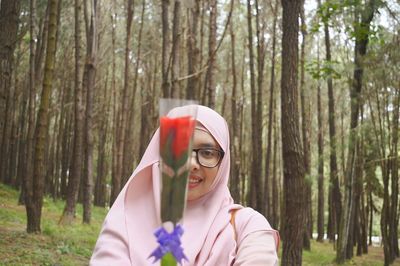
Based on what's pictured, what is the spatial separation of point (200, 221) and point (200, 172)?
0.55ft

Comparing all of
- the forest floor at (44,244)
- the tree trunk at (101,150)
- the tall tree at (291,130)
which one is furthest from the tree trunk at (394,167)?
the tree trunk at (101,150)

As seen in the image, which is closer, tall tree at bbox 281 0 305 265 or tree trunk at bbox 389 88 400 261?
tall tree at bbox 281 0 305 265

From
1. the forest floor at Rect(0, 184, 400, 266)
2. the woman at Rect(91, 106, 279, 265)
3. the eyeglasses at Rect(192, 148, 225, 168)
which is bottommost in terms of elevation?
the forest floor at Rect(0, 184, 400, 266)

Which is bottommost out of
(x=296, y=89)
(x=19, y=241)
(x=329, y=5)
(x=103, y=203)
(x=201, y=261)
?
(x=103, y=203)

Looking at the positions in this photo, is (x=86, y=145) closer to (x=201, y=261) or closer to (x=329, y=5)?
(x=329, y=5)

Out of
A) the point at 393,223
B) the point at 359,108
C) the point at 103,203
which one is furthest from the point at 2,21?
the point at 103,203

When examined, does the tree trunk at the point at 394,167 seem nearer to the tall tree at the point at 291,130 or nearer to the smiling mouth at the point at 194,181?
the tall tree at the point at 291,130

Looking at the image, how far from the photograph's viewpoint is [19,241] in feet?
23.5

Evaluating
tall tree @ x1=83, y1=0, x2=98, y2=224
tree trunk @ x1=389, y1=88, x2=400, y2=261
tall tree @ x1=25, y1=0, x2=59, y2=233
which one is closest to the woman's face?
tall tree @ x1=25, y1=0, x2=59, y2=233

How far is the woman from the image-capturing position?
1532 millimetres

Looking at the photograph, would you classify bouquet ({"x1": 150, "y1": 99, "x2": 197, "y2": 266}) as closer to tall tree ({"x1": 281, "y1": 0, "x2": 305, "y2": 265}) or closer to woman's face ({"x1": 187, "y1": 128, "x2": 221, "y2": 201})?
woman's face ({"x1": 187, "y1": 128, "x2": 221, "y2": 201})

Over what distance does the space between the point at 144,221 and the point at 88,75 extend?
32.3 ft

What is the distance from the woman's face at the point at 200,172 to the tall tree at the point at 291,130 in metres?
3.81

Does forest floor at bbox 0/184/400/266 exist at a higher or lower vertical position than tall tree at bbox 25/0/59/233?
lower
